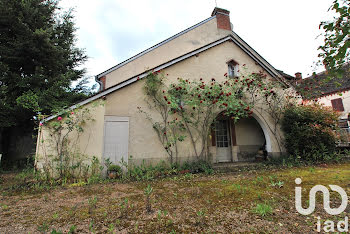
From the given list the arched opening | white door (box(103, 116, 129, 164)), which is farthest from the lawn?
the arched opening

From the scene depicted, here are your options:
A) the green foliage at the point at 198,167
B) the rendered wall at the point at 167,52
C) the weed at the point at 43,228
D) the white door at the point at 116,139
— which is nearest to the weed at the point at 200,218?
the weed at the point at 43,228

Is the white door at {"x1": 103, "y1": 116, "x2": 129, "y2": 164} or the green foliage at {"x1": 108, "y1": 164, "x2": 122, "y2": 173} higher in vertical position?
the white door at {"x1": 103, "y1": 116, "x2": 129, "y2": 164}

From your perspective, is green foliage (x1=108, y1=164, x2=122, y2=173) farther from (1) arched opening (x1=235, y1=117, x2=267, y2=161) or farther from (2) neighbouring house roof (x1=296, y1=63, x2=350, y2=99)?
(1) arched opening (x1=235, y1=117, x2=267, y2=161)

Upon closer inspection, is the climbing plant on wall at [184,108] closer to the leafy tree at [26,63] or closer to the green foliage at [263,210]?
the green foliage at [263,210]

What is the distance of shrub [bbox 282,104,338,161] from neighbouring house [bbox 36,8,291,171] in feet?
2.32

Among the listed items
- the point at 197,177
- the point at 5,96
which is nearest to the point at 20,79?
the point at 5,96

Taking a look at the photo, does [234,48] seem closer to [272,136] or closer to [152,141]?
[272,136]

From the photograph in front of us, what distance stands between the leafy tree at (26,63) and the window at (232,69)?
354 inches

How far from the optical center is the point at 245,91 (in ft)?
25.9

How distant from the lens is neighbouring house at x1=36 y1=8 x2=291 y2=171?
580 cm

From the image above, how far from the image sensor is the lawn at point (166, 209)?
2342mm

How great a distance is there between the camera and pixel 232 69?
8766 millimetres

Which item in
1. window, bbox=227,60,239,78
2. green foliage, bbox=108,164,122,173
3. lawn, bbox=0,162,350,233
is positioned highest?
window, bbox=227,60,239,78

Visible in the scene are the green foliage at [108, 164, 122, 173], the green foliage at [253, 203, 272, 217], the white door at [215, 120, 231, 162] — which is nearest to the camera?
the green foliage at [253, 203, 272, 217]
